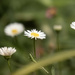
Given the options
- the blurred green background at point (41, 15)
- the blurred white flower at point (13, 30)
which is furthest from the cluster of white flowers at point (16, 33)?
the blurred green background at point (41, 15)

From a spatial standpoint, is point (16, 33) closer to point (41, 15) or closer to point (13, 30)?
point (13, 30)

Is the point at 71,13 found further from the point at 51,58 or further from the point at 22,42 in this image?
the point at 51,58

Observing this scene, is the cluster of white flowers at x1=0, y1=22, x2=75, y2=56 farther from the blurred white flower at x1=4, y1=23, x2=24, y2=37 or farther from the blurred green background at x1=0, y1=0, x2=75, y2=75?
the blurred green background at x1=0, y1=0, x2=75, y2=75

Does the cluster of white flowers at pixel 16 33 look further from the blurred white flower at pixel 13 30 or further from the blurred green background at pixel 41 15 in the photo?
the blurred green background at pixel 41 15

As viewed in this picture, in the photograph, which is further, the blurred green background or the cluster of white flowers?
the blurred green background

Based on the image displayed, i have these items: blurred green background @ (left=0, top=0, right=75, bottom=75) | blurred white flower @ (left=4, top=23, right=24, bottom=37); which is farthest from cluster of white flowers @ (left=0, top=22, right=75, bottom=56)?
blurred green background @ (left=0, top=0, right=75, bottom=75)

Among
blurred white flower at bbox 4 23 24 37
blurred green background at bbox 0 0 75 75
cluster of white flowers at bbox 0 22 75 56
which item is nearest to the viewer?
cluster of white flowers at bbox 0 22 75 56

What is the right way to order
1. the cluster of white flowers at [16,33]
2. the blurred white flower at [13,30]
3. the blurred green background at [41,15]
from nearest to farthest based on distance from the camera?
the cluster of white flowers at [16,33] → the blurred white flower at [13,30] → the blurred green background at [41,15]

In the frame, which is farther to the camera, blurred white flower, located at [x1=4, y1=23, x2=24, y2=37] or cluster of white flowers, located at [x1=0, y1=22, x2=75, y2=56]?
blurred white flower, located at [x1=4, y1=23, x2=24, y2=37]

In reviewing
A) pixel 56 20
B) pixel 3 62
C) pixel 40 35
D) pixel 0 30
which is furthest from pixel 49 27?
pixel 40 35

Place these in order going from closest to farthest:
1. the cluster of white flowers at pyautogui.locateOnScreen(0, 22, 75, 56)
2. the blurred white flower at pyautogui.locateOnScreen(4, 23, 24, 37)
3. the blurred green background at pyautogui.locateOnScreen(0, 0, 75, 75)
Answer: the cluster of white flowers at pyautogui.locateOnScreen(0, 22, 75, 56) → the blurred white flower at pyautogui.locateOnScreen(4, 23, 24, 37) → the blurred green background at pyautogui.locateOnScreen(0, 0, 75, 75)

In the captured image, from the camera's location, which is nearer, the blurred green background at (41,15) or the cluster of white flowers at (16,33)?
the cluster of white flowers at (16,33)

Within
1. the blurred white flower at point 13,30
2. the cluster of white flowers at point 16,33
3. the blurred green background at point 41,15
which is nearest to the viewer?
the cluster of white flowers at point 16,33
